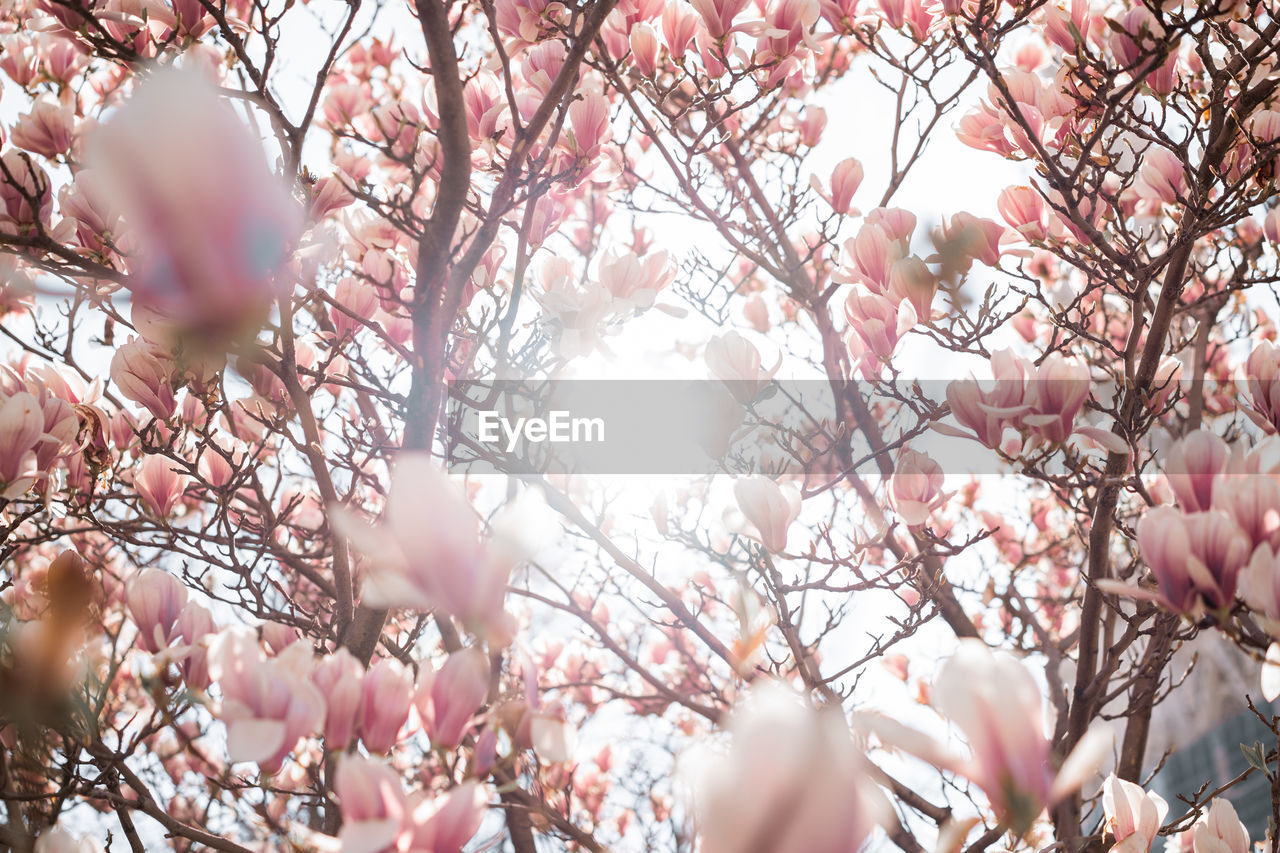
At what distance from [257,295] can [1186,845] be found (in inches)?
104

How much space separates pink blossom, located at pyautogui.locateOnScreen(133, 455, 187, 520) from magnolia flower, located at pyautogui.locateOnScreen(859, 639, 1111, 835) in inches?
62.0

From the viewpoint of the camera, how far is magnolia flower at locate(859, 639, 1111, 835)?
0.57 m

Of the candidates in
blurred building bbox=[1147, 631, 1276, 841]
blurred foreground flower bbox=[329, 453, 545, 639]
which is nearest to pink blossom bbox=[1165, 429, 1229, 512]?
blurred foreground flower bbox=[329, 453, 545, 639]

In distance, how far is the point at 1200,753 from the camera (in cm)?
720

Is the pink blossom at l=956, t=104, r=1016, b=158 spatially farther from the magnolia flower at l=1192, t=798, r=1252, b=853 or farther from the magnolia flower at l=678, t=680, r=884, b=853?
the magnolia flower at l=678, t=680, r=884, b=853

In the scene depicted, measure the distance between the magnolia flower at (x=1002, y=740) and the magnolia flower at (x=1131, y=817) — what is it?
766 mm

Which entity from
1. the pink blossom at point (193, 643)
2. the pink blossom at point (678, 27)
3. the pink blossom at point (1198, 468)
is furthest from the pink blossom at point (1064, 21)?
the pink blossom at point (193, 643)

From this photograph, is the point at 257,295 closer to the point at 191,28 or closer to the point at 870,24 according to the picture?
the point at 191,28

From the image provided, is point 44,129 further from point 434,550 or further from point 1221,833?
point 1221,833

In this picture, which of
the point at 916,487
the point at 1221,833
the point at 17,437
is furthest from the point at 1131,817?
the point at 17,437

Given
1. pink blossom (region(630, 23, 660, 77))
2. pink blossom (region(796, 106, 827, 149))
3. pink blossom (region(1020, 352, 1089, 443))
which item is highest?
pink blossom (region(796, 106, 827, 149))

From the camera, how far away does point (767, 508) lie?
1.36 m

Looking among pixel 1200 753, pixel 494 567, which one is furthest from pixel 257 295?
pixel 1200 753

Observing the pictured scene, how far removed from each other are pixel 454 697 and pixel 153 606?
591 mm
